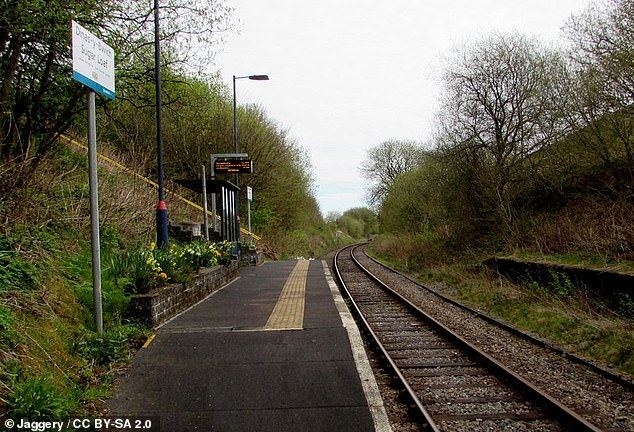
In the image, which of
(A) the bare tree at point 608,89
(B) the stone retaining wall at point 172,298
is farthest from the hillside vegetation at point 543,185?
(B) the stone retaining wall at point 172,298

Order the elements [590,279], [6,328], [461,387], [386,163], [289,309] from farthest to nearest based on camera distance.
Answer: [386,163]
[590,279]
[289,309]
[461,387]
[6,328]

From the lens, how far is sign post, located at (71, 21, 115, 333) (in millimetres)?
5227

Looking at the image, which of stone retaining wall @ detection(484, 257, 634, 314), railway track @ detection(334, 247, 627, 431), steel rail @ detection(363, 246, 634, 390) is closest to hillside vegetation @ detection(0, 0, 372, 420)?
railway track @ detection(334, 247, 627, 431)

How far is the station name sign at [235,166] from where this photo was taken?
19.4 meters

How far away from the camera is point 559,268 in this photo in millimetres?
13156

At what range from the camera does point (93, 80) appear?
217 inches

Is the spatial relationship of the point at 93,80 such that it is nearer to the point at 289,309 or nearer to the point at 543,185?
the point at 289,309

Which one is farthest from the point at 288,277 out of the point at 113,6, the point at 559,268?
the point at 113,6

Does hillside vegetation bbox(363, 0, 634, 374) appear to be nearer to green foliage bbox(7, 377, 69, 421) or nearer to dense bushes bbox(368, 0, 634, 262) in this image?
dense bushes bbox(368, 0, 634, 262)

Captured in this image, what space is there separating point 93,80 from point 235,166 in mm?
14035

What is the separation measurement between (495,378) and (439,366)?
84 cm

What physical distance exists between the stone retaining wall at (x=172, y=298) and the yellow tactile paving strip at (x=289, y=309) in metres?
1.60

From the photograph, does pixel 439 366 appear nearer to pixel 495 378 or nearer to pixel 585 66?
pixel 495 378

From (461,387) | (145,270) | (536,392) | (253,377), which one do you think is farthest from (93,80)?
(536,392)
